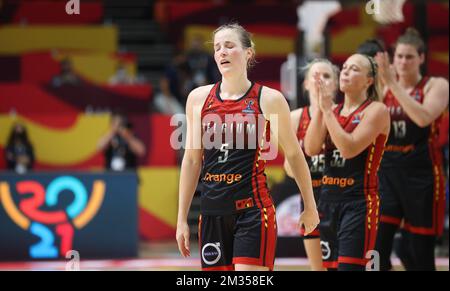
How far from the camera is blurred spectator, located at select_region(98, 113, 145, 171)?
1218cm

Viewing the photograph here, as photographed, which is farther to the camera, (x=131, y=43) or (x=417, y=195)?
(x=131, y=43)

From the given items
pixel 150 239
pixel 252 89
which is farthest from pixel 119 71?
pixel 252 89

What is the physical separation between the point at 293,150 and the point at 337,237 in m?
1.34

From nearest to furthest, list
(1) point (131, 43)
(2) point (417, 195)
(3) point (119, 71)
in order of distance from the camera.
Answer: (2) point (417, 195) < (3) point (119, 71) < (1) point (131, 43)

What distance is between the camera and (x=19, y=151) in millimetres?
12195

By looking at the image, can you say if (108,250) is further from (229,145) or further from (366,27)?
(366,27)

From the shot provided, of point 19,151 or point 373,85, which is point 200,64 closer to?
point 19,151

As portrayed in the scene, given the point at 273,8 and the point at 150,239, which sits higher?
the point at 273,8

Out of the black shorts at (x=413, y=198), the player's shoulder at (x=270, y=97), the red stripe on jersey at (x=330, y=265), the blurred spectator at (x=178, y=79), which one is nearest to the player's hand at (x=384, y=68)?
the black shorts at (x=413, y=198)

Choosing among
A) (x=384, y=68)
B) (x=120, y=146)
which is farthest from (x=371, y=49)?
(x=120, y=146)

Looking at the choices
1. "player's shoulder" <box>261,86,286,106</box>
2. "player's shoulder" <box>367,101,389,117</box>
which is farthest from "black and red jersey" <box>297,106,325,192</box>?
"player's shoulder" <box>261,86,286,106</box>

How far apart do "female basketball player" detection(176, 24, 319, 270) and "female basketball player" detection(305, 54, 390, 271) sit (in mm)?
897

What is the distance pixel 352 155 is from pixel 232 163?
1257 millimetres

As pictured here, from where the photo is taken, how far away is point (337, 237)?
6.13 m
